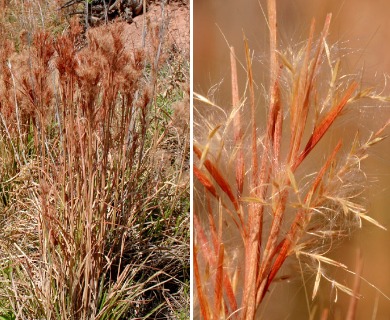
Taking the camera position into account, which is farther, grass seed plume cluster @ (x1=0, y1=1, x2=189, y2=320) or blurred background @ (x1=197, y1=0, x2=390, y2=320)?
grass seed plume cluster @ (x1=0, y1=1, x2=189, y2=320)

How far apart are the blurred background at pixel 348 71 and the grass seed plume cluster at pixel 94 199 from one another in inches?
23.3

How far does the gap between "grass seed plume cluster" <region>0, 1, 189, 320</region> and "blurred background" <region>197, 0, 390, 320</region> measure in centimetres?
59

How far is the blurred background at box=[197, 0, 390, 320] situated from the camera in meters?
0.88

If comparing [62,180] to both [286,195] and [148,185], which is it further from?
[286,195]

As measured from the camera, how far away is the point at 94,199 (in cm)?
175

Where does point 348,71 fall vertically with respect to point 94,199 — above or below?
above

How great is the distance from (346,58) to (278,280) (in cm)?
30

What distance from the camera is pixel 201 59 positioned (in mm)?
954

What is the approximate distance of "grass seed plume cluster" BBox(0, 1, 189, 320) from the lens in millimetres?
1547

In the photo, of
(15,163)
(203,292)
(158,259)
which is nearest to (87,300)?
(158,259)

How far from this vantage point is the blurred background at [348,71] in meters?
0.88

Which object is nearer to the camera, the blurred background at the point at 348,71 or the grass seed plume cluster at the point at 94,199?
the blurred background at the point at 348,71

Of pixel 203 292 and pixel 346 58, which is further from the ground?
pixel 346 58

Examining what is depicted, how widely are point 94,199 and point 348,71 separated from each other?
1.00 metres
